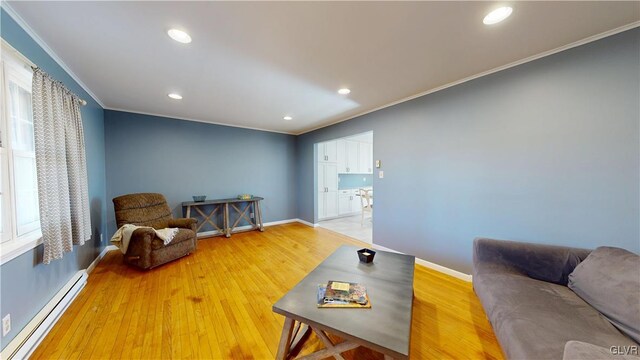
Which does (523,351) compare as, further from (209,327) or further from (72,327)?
(72,327)

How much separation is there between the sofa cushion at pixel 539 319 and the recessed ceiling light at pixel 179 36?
9.27 feet

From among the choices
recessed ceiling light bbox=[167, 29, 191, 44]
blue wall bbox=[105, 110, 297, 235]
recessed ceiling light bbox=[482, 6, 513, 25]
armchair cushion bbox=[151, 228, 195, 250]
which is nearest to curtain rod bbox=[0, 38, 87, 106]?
recessed ceiling light bbox=[167, 29, 191, 44]

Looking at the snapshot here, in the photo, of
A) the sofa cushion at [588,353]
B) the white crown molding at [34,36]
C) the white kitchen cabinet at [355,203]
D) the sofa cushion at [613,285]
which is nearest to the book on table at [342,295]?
the sofa cushion at [588,353]

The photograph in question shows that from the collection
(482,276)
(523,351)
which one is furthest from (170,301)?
(482,276)

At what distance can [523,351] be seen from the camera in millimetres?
991

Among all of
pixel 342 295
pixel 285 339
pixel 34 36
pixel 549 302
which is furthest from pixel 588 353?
pixel 34 36

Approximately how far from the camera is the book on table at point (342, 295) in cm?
129

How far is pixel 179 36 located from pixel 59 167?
1542 millimetres

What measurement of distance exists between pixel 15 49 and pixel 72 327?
2.08m

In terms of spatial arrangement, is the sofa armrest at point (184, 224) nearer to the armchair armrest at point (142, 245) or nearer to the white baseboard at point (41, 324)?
the armchair armrest at point (142, 245)

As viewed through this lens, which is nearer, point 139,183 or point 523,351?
point 523,351

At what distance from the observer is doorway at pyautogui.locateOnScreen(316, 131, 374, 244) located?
5.09 metres

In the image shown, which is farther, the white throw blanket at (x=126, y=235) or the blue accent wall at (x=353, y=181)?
the blue accent wall at (x=353, y=181)

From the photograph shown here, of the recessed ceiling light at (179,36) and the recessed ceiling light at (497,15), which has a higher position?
the recessed ceiling light at (497,15)
